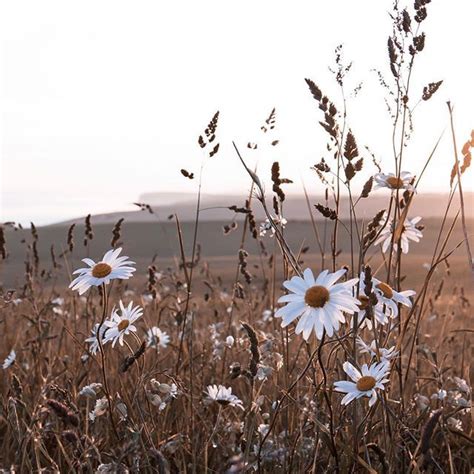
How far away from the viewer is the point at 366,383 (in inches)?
71.6

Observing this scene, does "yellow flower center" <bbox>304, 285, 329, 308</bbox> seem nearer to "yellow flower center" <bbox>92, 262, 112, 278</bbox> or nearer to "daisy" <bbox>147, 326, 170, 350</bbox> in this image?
"yellow flower center" <bbox>92, 262, 112, 278</bbox>

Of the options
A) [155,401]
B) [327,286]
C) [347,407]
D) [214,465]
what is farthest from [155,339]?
[327,286]

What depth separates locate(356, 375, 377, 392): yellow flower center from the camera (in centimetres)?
180

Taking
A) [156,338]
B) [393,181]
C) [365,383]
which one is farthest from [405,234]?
[156,338]

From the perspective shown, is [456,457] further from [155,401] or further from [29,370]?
[29,370]

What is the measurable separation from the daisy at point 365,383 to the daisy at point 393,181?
49 cm

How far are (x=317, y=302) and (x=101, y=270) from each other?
26.2 inches

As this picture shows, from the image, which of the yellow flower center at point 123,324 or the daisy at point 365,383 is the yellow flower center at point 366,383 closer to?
the daisy at point 365,383

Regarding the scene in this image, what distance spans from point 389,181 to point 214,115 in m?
0.61

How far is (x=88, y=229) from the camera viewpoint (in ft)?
10.5

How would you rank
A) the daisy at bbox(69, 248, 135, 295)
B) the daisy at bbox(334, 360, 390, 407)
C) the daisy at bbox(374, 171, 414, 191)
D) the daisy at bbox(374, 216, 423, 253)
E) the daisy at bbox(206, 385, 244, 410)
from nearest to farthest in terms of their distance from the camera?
the daisy at bbox(334, 360, 390, 407), the daisy at bbox(69, 248, 135, 295), the daisy at bbox(374, 171, 414, 191), the daisy at bbox(206, 385, 244, 410), the daisy at bbox(374, 216, 423, 253)

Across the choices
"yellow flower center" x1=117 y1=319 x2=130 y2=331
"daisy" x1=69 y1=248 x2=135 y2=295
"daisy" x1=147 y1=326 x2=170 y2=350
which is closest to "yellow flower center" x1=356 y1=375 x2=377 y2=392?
"daisy" x1=69 y1=248 x2=135 y2=295

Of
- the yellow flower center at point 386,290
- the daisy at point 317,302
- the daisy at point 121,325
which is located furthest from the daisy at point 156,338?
the daisy at point 317,302

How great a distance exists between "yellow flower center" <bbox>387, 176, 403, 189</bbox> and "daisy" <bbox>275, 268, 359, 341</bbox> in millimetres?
512
